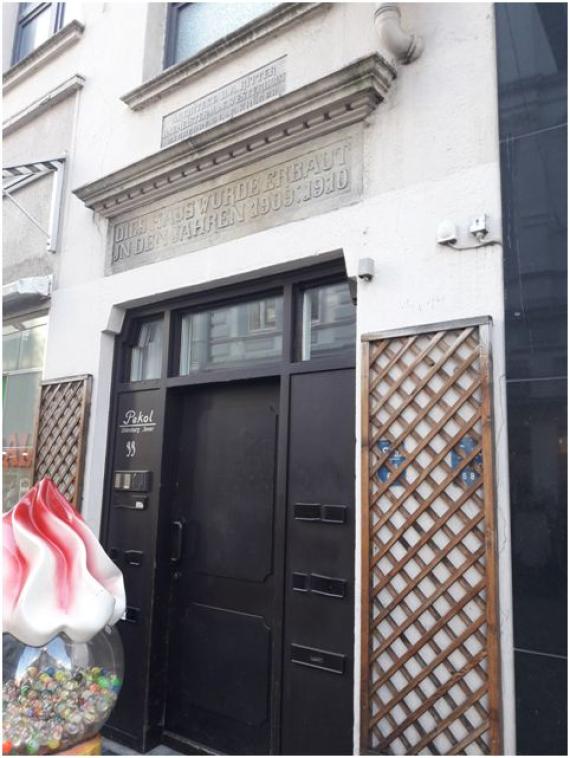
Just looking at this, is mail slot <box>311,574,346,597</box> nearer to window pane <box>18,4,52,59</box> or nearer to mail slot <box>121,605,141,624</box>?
mail slot <box>121,605,141,624</box>

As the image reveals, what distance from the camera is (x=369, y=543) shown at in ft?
10.9

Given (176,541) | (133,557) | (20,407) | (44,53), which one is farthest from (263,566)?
(44,53)

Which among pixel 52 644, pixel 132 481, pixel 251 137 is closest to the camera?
pixel 52 644

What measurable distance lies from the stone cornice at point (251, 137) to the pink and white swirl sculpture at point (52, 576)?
278 cm

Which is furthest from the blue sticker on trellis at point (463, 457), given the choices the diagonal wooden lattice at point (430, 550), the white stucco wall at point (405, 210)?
the white stucco wall at point (405, 210)

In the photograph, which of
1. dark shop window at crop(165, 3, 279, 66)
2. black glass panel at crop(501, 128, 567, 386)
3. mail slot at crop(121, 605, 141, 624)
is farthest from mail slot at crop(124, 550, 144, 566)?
dark shop window at crop(165, 3, 279, 66)

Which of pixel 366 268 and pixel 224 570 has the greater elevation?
pixel 366 268

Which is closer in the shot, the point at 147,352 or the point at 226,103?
the point at 226,103

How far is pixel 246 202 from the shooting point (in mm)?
4457

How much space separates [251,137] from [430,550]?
306 centimetres

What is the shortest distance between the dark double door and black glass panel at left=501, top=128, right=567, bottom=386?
1.12 m

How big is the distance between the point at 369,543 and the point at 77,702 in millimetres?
1628

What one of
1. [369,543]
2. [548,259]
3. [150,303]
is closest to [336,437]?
[369,543]

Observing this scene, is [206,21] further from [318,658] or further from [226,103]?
[318,658]
